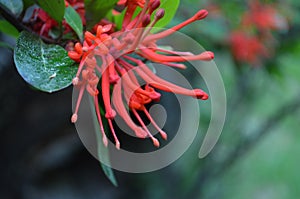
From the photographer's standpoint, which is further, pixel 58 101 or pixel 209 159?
pixel 209 159

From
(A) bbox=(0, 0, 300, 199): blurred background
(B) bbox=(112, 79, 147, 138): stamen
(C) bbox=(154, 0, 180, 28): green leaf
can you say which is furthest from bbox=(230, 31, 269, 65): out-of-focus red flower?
(B) bbox=(112, 79, 147, 138): stamen

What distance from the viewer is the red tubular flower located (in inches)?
18.0

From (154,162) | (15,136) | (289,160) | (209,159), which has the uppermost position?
(15,136)

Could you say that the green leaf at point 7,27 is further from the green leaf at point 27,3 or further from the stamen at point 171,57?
the stamen at point 171,57

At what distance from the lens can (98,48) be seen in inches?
18.3

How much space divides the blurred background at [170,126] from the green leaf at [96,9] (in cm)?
49

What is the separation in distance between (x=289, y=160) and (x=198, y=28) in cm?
266

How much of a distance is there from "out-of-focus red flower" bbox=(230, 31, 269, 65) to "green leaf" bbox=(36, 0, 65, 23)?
0.98 m

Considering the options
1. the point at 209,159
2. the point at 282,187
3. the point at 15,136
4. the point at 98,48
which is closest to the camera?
the point at 98,48

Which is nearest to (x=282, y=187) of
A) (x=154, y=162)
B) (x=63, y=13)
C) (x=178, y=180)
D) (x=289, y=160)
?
(x=289, y=160)

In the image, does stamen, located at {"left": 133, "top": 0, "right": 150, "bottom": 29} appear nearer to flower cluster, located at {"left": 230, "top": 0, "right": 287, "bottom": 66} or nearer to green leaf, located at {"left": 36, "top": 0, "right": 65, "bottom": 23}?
green leaf, located at {"left": 36, "top": 0, "right": 65, "bottom": 23}

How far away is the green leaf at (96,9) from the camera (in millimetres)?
532

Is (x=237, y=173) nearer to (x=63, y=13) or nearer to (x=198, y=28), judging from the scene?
(x=198, y=28)

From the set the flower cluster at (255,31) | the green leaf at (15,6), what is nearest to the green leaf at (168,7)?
the green leaf at (15,6)
